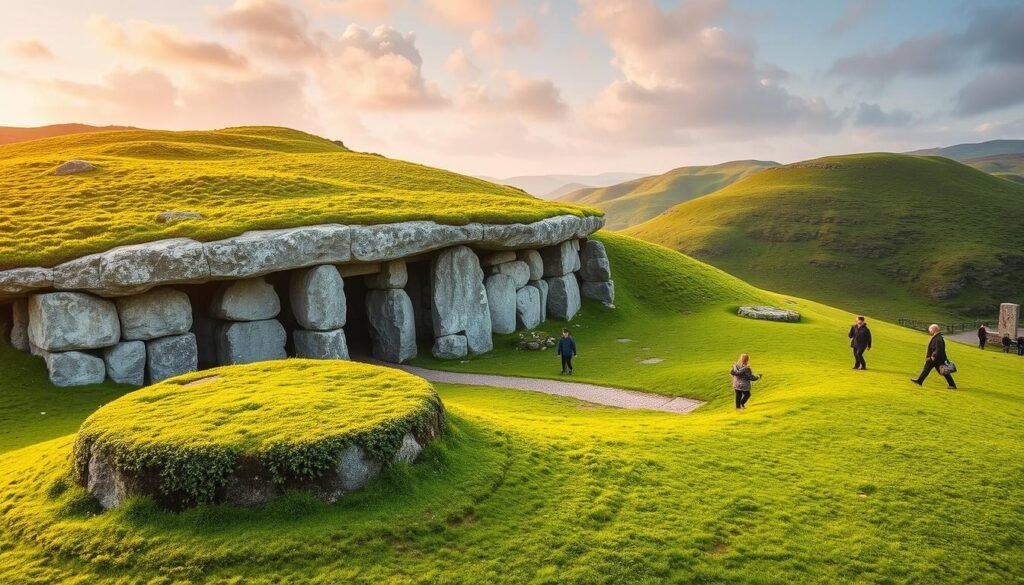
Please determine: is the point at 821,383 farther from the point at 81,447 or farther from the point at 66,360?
the point at 66,360

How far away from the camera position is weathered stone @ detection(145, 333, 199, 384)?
2680 centimetres

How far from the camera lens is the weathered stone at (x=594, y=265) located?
4791 centimetres

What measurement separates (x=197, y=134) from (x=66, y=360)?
4826cm

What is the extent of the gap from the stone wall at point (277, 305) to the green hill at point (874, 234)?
70947 mm

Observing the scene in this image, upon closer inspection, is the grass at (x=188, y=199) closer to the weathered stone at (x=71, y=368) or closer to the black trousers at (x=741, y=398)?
the weathered stone at (x=71, y=368)

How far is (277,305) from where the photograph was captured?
30031 millimetres

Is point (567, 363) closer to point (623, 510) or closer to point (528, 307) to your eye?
point (528, 307)

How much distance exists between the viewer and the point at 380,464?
1302cm

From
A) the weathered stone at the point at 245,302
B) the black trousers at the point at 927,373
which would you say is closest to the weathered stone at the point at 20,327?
the weathered stone at the point at 245,302

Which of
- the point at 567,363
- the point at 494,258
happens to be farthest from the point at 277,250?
the point at 567,363

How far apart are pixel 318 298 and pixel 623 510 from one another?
20.6 m

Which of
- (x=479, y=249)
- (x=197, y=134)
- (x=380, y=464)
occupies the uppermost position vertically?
(x=197, y=134)

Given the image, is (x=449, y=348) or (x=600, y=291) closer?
(x=449, y=348)

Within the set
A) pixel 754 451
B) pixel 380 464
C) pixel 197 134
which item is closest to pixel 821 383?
pixel 754 451
